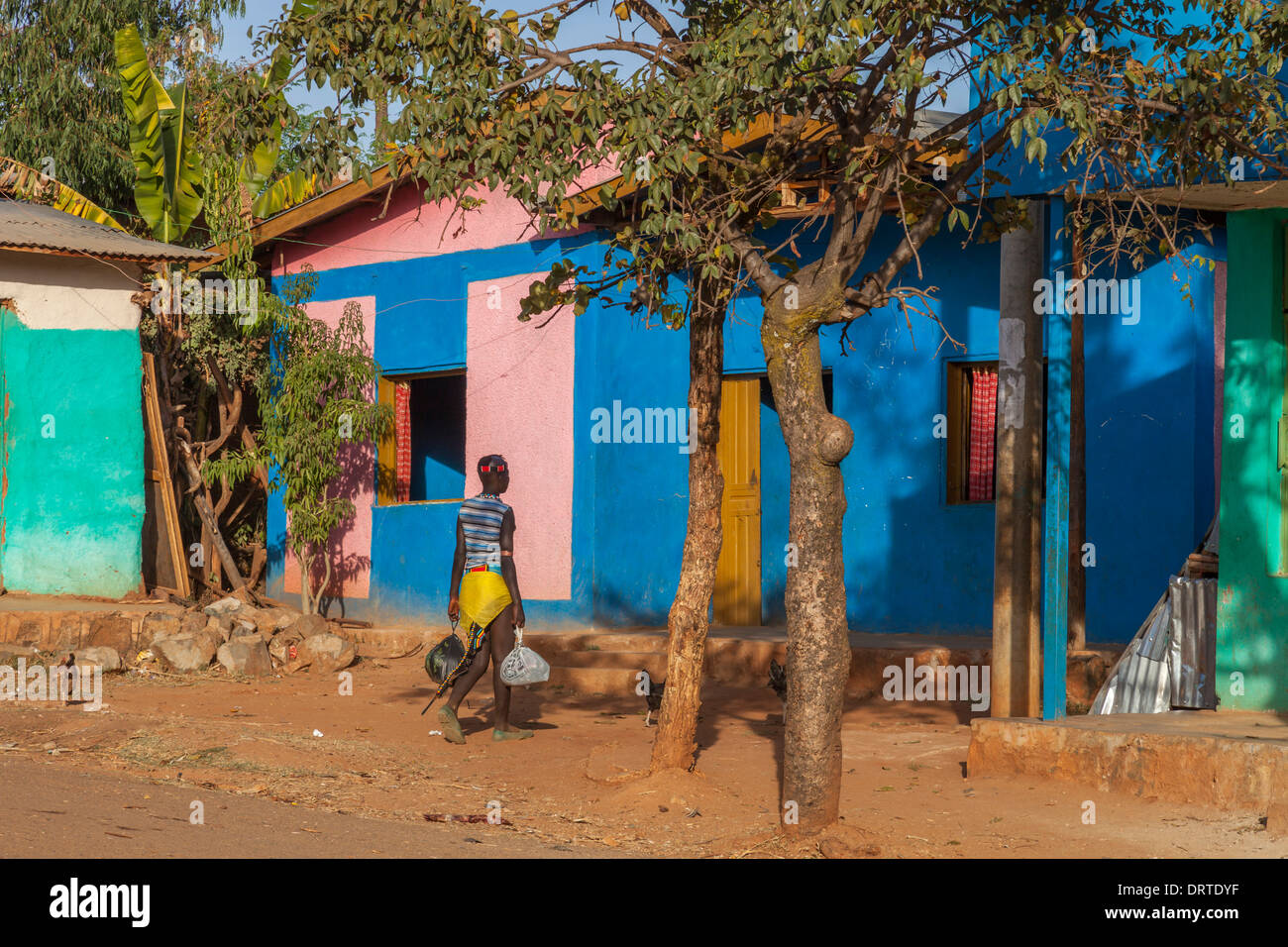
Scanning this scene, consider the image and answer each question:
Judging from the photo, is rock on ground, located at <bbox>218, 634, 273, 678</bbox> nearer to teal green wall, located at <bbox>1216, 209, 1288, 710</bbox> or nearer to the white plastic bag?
the white plastic bag

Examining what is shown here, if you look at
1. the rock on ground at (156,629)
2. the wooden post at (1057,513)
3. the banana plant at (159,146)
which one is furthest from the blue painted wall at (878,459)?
the rock on ground at (156,629)

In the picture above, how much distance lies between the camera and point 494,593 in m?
8.66

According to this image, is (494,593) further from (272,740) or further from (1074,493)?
(1074,493)

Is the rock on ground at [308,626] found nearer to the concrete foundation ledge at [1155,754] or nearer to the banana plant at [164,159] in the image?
the banana plant at [164,159]

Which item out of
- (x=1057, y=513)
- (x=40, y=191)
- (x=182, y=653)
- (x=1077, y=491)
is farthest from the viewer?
(x=40, y=191)

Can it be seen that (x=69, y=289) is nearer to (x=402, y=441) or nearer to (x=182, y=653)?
(x=402, y=441)

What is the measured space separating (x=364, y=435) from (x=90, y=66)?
977 centimetres

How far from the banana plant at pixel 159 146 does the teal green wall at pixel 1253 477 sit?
982cm

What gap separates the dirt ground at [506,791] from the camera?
6012 mm

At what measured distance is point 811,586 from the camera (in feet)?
20.1

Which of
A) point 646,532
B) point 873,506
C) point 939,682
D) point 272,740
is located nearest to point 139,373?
point 646,532

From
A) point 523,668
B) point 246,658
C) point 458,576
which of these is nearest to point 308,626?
point 246,658

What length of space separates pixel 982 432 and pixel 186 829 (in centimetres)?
777

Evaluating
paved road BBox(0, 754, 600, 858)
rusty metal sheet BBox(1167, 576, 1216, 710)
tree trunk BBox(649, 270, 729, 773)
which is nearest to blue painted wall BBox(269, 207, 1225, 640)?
tree trunk BBox(649, 270, 729, 773)
